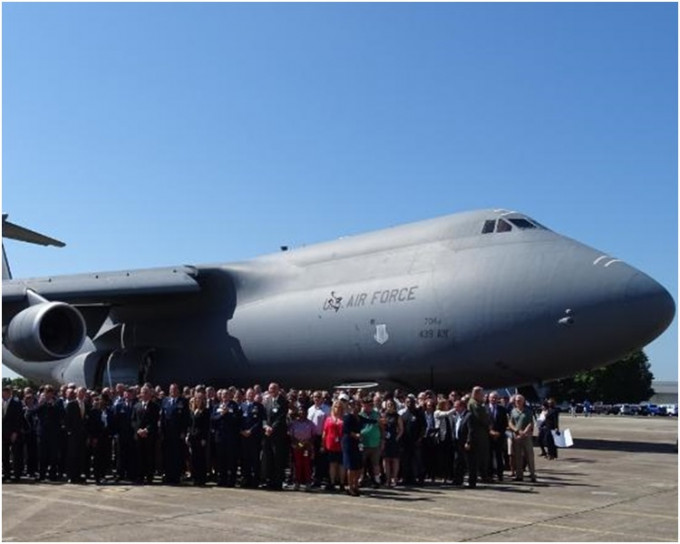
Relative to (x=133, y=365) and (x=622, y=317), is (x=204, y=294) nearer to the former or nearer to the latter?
(x=133, y=365)

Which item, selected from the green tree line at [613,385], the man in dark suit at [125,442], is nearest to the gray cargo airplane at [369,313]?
the man in dark suit at [125,442]

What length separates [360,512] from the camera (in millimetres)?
9789

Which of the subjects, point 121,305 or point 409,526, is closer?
point 409,526

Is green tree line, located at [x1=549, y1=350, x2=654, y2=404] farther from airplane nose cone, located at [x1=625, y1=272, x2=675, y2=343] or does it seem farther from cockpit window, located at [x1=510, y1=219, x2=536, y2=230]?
airplane nose cone, located at [x1=625, y1=272, x2=675, y2=343]

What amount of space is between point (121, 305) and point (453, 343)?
421 inches

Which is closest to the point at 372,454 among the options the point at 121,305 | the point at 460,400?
the point at 460,400

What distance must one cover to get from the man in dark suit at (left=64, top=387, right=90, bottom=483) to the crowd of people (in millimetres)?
15

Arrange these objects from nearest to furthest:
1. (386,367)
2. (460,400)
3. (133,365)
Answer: (460,400), (386,367), (133,365)

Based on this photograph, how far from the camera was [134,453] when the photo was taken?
1290 centimetres

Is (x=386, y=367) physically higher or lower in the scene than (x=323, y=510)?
higher

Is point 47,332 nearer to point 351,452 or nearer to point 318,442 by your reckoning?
point 318,442

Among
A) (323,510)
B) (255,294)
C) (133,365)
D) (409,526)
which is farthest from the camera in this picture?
(133,365)

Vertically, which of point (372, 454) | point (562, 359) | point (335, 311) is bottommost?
point (372, 454)

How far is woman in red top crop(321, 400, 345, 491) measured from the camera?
38.9 ft
